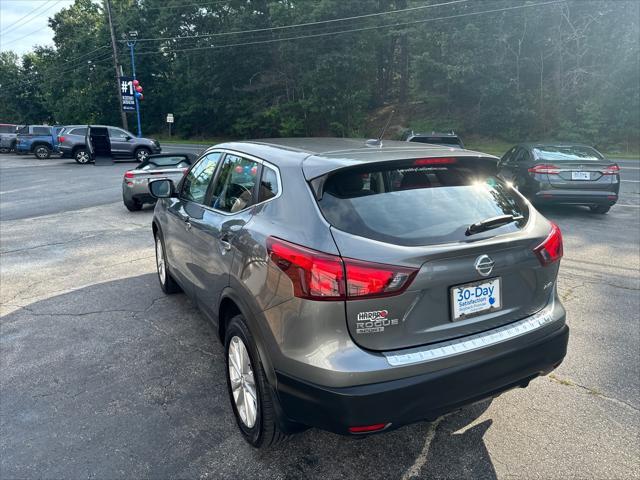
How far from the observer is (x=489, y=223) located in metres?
2.41

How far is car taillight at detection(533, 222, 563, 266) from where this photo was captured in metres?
2.53

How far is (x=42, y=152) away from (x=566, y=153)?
28212mm

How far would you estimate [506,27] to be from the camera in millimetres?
29547

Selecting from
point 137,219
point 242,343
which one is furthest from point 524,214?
point 137,219

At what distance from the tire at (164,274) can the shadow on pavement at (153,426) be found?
716mm

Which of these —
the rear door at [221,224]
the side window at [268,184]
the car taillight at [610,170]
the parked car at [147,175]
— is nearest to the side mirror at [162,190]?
the rear door at [221,224]

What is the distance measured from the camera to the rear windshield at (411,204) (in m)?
2.21

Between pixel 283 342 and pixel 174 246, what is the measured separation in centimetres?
241

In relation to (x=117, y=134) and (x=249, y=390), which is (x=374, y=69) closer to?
(x=117, y=134)

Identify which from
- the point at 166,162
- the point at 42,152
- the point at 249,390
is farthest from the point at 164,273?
the point at 42,152

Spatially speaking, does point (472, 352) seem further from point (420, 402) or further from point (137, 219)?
point (137, 219)

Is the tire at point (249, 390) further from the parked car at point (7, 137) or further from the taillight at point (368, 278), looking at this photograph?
the parked car at point (7, 137)

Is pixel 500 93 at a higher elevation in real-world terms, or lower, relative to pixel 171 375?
higher

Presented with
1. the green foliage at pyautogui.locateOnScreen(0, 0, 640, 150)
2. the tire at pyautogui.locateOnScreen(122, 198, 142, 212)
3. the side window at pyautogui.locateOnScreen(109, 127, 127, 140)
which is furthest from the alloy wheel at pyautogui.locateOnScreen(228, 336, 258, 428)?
the green foliage at pyautogui.locateOnScreen(0, 0, 640, 150)
